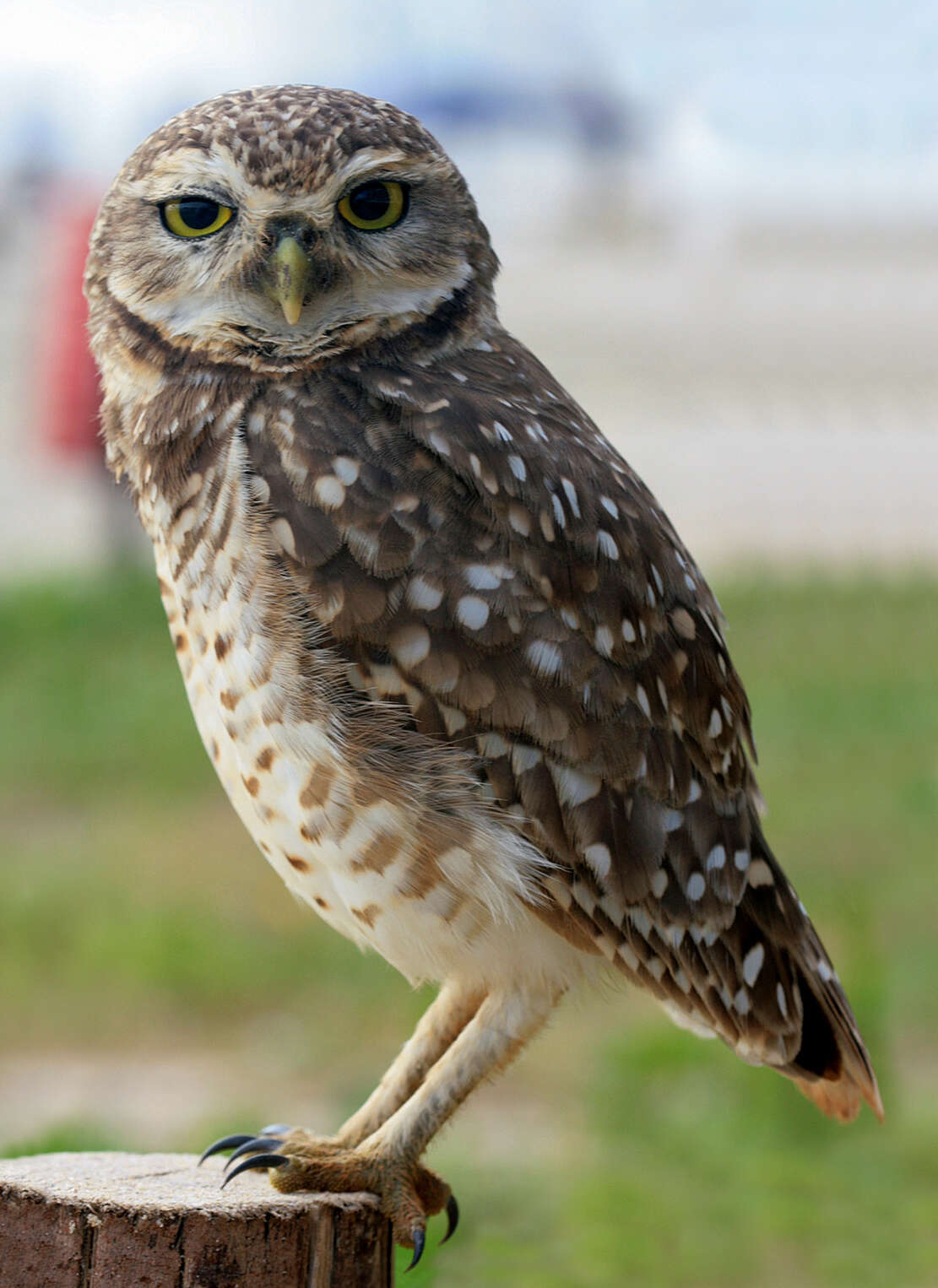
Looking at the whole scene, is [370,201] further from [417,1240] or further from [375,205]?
[417,1240]

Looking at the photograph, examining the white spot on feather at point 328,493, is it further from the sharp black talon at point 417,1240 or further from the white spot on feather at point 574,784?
the sharp black talon at point 417,1240

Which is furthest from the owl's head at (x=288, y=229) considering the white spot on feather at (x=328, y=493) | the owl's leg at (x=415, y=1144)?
the owl's leg at (x=415, y=1144)

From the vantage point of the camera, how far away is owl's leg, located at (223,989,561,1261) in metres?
2.18

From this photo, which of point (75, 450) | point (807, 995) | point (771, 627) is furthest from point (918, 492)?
point (807, 995)

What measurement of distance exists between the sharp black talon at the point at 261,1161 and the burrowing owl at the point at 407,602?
0.08 feet

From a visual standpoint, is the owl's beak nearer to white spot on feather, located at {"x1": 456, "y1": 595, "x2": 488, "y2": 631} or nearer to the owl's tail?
white spot on feather, located at {"x1": 456, "y1": 595, "x2": 488, "y2": 631}

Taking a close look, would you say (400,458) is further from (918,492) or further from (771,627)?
(918,492)

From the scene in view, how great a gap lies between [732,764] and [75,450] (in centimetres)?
844

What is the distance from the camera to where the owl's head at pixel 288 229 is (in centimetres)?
210

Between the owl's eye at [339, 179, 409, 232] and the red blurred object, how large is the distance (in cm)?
730

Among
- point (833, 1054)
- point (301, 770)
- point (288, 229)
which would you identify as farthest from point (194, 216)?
point (833, 1054)

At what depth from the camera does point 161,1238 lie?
6.15 ft

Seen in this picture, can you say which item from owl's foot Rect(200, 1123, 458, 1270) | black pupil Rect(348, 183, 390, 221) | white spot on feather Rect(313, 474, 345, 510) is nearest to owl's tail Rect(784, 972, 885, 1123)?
owl's foot Rect(200, 1123, 458, 1270)

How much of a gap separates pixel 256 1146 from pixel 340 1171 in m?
0.12
